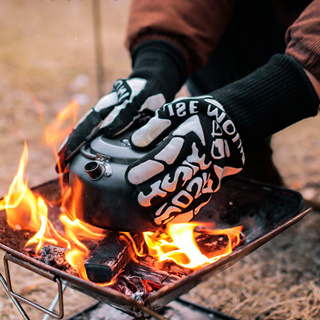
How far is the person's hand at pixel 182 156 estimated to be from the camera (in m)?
0.91

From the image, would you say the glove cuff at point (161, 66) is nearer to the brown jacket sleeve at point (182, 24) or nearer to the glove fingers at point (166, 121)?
the brown jacket sleeve at point (182, 24)

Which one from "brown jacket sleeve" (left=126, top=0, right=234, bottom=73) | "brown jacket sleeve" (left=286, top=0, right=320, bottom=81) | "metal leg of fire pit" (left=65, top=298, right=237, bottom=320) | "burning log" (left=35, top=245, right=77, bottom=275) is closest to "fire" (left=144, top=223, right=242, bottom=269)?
"burning log" (left=35, top=245, right=77, bottom=275)

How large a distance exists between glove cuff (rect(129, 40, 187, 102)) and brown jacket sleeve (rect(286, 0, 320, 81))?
40cm

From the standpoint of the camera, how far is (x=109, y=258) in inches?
36.9

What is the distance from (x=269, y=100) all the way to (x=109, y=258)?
570 millimetres

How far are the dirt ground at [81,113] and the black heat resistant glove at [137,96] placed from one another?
0.76 m

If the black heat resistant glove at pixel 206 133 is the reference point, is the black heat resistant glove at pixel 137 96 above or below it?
above

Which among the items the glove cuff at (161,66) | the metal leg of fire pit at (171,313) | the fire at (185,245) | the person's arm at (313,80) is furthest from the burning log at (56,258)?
the person's arm at (313,80)

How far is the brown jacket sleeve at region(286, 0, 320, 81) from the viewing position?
1.03 m

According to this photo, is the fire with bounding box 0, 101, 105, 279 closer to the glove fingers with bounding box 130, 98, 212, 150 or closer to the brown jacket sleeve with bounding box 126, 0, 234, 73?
the glove fingers with bounding box 130, 98, 212, 150

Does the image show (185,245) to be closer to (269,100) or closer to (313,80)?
(269,100)

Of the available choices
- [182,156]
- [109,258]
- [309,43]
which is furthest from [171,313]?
[309,43]

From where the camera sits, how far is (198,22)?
149 cm

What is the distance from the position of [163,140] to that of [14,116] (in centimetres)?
266
